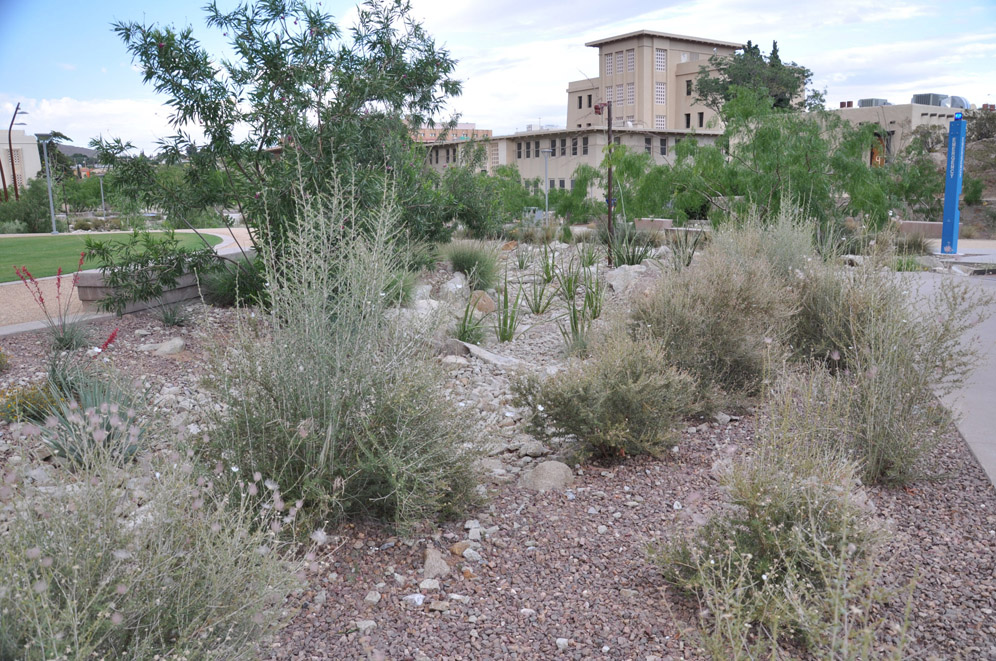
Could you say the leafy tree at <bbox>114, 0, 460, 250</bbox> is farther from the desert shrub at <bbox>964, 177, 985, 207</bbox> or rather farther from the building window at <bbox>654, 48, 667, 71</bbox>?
the building window at <bbox>654, 48, 667, 71</bbox>

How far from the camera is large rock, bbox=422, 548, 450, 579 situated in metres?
3.20

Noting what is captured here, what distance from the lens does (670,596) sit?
9.96 ft

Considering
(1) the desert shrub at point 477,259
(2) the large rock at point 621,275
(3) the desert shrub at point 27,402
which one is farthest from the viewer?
(1) the desert shrub at point 477,259

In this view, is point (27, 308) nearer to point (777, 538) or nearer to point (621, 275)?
point (621, 275)

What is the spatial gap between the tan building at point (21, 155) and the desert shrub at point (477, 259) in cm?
5054

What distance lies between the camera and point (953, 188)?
17203mm

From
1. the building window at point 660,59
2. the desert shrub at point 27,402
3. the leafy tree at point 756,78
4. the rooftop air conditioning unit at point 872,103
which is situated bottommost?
the desert shrub at point 27,402

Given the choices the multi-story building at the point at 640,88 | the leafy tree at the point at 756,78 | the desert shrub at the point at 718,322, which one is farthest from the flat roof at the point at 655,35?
the desert shrub at the point at 718,322

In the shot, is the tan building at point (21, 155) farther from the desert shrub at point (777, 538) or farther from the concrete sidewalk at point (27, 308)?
the desert shrub at point (777, 538)

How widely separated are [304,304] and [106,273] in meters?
5.51

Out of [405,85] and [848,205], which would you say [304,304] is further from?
[848,205]

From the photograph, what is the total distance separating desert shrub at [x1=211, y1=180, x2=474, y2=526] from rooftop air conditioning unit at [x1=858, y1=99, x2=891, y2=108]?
4505 centimetres

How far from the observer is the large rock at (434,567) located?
3.20 metres

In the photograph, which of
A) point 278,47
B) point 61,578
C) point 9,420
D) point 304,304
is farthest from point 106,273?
point 61,578
